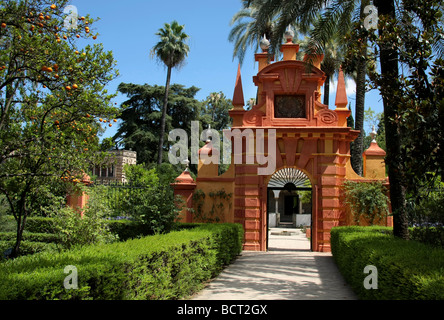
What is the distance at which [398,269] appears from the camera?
531 cm

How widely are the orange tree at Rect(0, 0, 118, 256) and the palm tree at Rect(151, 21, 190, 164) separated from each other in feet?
76.4

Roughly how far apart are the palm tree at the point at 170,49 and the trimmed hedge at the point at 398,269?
83.9 ft

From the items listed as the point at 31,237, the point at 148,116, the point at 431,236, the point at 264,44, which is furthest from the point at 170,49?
the point at 431,236

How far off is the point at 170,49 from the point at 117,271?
28.9 metres

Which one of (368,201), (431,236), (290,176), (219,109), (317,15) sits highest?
(219,109)

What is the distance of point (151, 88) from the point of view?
131 feet

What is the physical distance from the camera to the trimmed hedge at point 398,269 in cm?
439

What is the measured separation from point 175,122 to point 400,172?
35.1 meters

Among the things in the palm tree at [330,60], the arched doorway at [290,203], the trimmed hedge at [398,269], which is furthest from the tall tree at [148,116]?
the trimmed hedge at [398,269]

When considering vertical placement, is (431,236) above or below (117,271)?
above

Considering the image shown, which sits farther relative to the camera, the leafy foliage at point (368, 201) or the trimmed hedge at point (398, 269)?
the leafy foliage at point (368, 201)

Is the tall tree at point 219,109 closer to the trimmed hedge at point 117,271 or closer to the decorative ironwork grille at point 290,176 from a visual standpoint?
the decorative ironwork grille at point 290,176

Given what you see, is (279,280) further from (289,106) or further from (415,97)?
(289,106)
